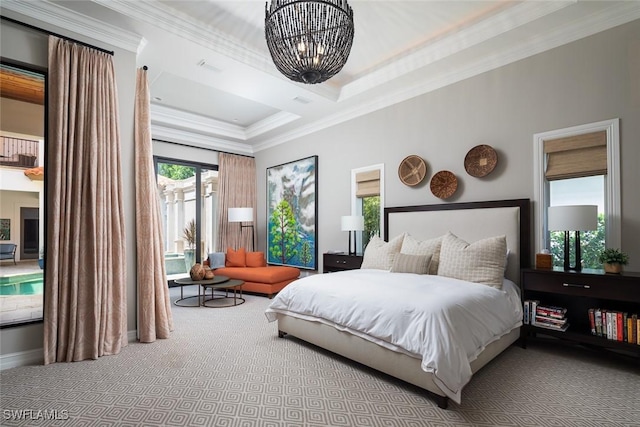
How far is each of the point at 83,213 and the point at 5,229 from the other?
0.61m

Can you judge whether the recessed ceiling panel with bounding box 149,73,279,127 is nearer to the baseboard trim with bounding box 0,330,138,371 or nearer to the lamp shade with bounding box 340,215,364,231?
the lamp shade with bounding box 340,215,364,231

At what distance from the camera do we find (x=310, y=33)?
2.22 metres

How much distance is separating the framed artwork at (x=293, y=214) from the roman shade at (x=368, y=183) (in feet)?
3.21

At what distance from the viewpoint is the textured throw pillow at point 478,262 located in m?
2.99

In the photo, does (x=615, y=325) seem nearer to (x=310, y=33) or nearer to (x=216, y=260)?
(x=310, y=33)

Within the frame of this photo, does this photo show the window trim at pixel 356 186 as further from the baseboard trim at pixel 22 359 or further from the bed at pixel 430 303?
the baseboard trim at pixel 22 359

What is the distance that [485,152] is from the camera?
12.1ft

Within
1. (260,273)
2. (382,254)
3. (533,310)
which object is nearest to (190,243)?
(260,273)

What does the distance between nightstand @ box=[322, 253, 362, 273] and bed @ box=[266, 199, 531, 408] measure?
2.10ft

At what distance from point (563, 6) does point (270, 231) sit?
5.52m

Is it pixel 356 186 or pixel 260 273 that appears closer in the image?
pixel 356 186

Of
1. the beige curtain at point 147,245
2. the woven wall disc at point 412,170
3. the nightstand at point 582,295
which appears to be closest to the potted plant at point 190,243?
the beige curtain at point 147,245

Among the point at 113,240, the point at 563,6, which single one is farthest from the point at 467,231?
the point at 113,240

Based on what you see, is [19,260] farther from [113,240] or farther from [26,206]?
[113,240]
